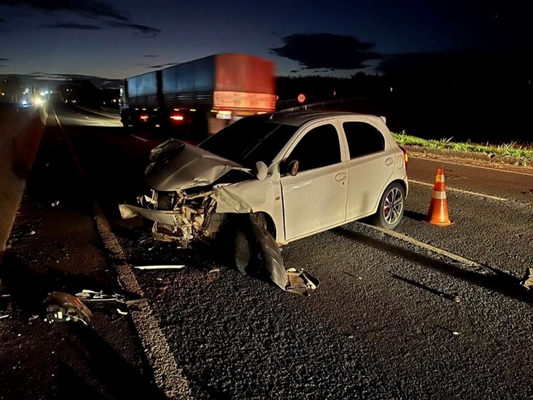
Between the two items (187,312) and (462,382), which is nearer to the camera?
(462,382)

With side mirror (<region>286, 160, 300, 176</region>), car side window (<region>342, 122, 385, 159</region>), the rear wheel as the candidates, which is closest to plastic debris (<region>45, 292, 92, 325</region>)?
the rear wheel

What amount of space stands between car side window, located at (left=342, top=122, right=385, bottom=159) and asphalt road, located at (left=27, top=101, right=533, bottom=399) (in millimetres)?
1119

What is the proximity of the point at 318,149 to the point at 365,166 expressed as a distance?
75 cm

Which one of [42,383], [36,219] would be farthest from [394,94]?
[42,383]

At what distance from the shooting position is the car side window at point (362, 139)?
588cm

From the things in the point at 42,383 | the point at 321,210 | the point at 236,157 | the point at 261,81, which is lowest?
the point at 42,383

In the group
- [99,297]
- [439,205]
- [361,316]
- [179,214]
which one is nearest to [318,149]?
[179,214]

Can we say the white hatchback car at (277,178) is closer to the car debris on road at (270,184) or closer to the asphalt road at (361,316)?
the car debris on road at (270,184)

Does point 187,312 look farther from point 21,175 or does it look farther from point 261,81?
point 261,81

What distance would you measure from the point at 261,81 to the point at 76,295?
16291mm

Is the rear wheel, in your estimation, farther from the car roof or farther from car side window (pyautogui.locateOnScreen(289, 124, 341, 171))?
the car roof

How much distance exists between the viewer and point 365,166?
592cm

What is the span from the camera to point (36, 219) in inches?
281

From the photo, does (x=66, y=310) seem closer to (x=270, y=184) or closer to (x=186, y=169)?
(x=186, y=169)
